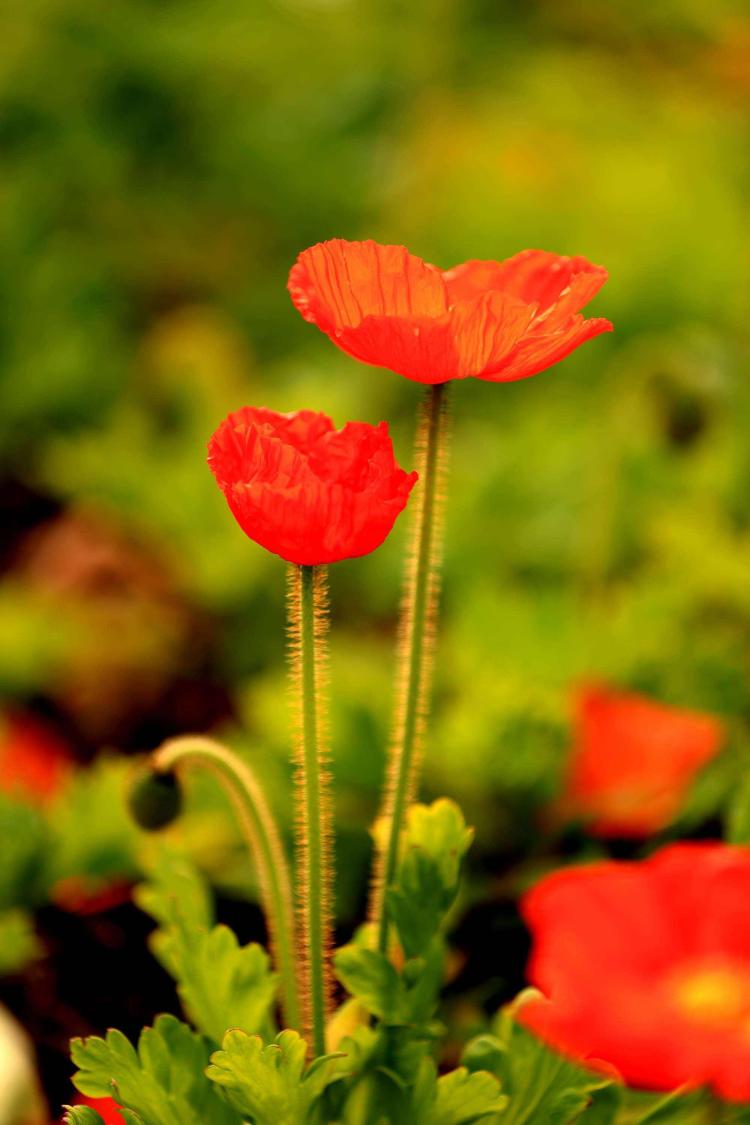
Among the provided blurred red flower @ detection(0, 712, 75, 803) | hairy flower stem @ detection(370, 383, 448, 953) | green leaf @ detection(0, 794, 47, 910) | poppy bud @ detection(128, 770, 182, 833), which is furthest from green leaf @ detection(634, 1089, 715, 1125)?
blurred red flower @ detection(0, 712, 75, 803)

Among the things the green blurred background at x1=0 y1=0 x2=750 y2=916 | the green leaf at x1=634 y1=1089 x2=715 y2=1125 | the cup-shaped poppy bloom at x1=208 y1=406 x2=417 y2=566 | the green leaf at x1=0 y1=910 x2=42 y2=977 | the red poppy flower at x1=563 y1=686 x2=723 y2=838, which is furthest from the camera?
the green blurred background at x1=0 y1=0 x2=750 y2=916

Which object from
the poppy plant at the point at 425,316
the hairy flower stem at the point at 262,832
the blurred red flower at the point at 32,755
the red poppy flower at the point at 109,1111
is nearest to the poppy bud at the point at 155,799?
the hairy flower stem at the point at 262,832

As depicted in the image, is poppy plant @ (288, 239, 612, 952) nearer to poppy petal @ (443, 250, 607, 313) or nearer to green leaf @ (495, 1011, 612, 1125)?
poppy petal @ (443, 250, 607, 313)

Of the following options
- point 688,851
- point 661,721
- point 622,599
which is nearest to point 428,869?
point 688,851

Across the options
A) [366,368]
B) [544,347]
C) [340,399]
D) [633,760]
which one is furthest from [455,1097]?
[366,368]

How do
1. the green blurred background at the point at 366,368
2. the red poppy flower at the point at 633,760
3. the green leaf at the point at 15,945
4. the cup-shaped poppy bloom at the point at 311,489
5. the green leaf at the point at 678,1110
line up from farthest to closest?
the green blurred background at the point at 366,368 → the red poppy flower at the point at 633,760 → the green leaf at the point at 15,945 → the green leaf at the point at 678,1110 → the cup-shaped poppy bloom at the point at 311,489

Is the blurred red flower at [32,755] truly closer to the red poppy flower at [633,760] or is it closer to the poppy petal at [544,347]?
the red poppy flower at [633,760]
